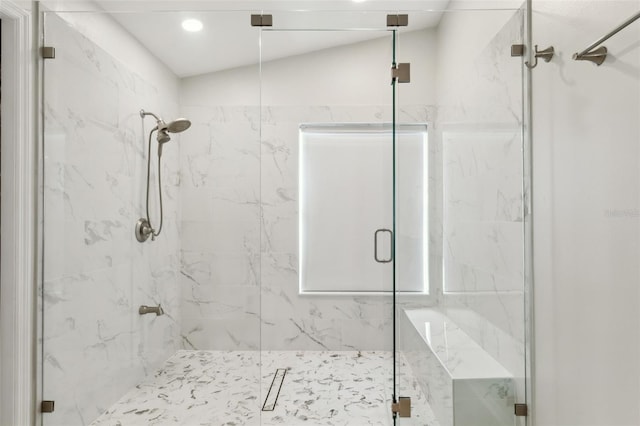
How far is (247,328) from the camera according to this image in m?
1.94

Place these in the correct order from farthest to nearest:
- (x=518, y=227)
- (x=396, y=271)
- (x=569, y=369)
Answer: (x=396, y=271)
(x=518, y=227)
(x=569, y=369)

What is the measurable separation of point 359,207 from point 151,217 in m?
0.99

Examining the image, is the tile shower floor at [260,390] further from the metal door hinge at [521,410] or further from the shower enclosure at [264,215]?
the metal door hinge at [521,410]

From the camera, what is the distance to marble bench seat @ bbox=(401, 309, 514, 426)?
180 cm

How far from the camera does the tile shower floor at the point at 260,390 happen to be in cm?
192

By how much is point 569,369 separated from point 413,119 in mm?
1187

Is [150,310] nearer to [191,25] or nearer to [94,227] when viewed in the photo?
[94,227]

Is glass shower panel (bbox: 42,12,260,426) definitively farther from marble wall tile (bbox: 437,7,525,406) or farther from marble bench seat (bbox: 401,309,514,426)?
marble wall tile (bbox: 437,7,525,406)

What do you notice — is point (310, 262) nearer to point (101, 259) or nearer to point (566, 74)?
point (101, 259)

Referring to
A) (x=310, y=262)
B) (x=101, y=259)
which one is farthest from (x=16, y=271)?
(x=310, y=262)

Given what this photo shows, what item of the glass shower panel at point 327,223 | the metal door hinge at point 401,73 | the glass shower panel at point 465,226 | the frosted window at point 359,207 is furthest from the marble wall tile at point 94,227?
the glass shower panel at point 465,226

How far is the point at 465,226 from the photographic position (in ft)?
6.21

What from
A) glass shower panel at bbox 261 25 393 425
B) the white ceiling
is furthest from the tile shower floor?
the white ceiling

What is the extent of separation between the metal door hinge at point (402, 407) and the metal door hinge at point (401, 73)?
1.49m
